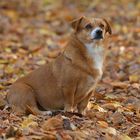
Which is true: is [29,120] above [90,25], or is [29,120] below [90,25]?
below

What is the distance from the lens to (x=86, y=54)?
287 inches

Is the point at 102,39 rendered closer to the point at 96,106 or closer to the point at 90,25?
the point at 90,25

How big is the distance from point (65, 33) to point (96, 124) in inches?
284

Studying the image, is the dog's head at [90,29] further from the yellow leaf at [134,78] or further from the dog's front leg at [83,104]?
the yellow leaf at [134,78]

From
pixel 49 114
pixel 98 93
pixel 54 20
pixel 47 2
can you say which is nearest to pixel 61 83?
pixel 49 114

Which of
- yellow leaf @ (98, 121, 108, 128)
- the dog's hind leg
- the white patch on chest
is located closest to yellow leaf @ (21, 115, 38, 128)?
the dog's hind leg

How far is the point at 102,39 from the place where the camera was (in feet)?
23.9

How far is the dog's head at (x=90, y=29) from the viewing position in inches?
284

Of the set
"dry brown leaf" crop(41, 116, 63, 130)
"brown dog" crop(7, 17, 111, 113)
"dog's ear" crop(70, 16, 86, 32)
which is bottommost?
"dry brown leaf" crop(41, 116, 63, 130)

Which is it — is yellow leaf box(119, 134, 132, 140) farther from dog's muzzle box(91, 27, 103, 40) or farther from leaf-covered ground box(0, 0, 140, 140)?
dog's muzzle box(91, 27, 103, 40)

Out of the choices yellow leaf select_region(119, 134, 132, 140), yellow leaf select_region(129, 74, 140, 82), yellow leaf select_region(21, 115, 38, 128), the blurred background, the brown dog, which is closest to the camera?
yellow leaf select_region(119, 134, 132, 140)

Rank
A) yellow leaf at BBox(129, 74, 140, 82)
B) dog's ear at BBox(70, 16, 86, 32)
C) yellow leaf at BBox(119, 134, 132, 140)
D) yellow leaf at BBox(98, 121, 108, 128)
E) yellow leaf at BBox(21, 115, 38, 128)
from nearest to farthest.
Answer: yellow leaf at BBox(119, 134, 132, 140)
yellow leaf at BBox(21, 115, 38, 128)
yellow leaf at BBox(98, 121, 108, 128)
dog's ear at BBox(70, 16, 86, 32)
yellow leaf at BBox(129, 74, 140, 82)

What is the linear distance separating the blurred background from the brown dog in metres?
1.27

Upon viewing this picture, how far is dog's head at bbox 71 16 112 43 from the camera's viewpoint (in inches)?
284
